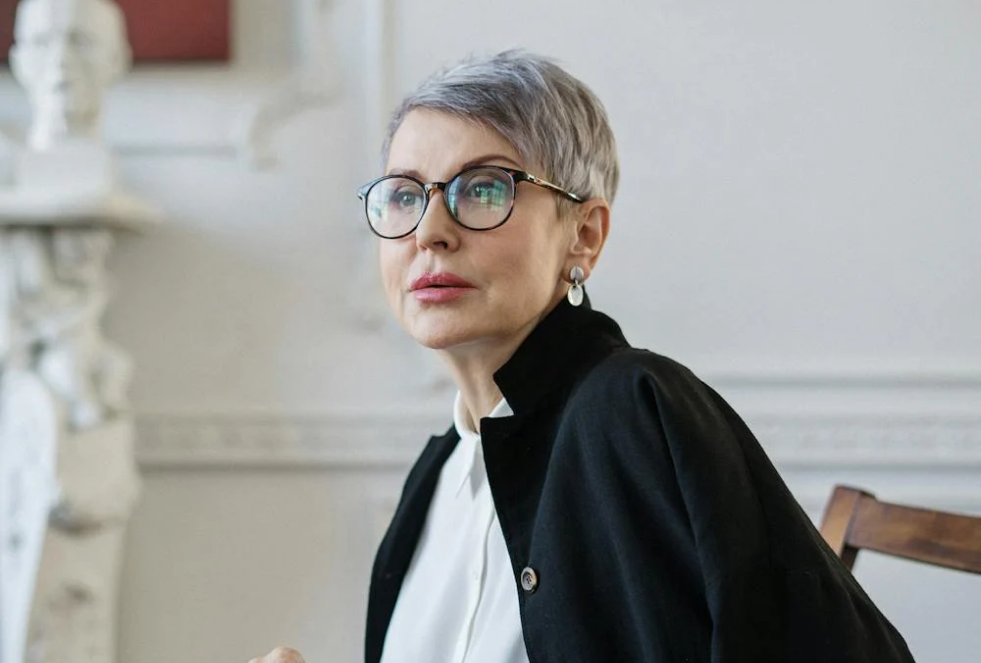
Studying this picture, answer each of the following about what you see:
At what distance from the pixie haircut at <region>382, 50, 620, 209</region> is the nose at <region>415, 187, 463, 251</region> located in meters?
0.10

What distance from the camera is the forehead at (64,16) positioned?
6.47ft

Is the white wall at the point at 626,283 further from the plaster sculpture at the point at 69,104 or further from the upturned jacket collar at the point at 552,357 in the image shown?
the upturned jacket collar at the point at 552,357

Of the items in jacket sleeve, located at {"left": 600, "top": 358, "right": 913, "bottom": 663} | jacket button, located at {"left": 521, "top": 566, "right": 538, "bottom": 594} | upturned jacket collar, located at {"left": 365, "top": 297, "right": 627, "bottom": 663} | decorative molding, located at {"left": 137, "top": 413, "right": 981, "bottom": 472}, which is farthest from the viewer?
decorative molding, located at {"left": 137, "top": 413, "right": 981, "bottom": 472}

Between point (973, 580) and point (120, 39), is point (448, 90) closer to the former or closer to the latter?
point (120, 39)

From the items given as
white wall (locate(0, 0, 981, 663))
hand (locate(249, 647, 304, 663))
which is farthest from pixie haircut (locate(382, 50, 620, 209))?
white wall (locate(0, 0, 981, 663))

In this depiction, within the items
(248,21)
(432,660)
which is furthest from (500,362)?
(248,21)

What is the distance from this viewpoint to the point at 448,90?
3.79ft

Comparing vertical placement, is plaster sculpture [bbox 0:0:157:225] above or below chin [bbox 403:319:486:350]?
above

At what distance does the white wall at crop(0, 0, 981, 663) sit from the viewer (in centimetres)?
217

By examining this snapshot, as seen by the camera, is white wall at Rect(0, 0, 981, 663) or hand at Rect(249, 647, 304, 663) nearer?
hand at Rect(249, 647, 304, 663)

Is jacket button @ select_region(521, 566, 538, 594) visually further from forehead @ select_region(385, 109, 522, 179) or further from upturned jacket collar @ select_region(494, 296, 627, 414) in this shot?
forehead @ select_region(385, 109, 522, 179)

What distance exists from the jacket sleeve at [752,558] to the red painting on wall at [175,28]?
5.13 ft

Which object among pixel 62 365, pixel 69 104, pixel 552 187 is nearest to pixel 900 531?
pixel 552 187

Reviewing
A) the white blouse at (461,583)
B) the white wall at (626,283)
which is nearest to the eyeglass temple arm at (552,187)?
the white blouse at (461,583)
